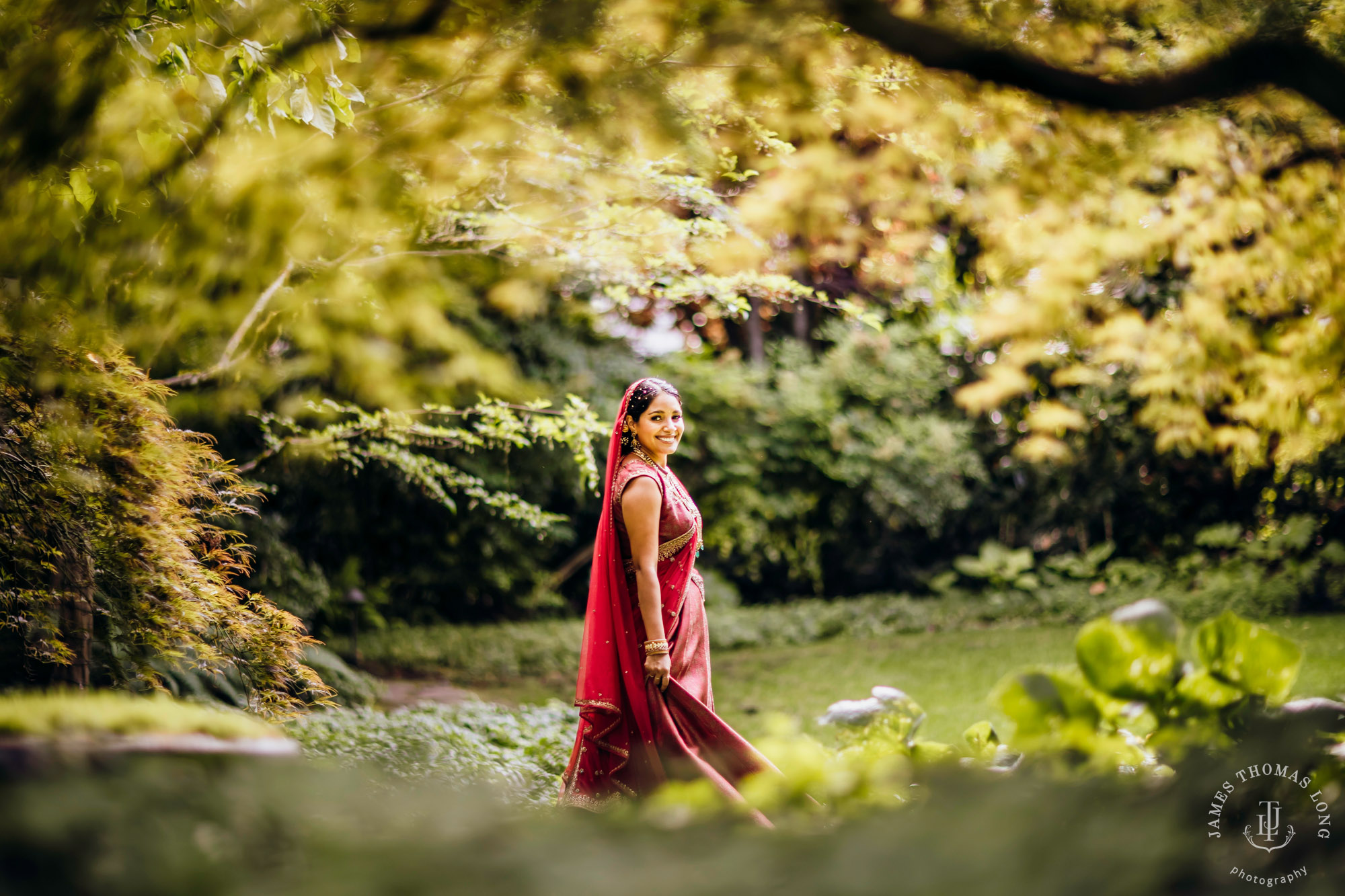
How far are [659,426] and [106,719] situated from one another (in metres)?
2.13

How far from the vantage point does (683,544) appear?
3.18 meters

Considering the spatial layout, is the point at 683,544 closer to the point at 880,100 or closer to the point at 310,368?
the point at 880,100

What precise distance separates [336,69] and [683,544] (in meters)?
2.33

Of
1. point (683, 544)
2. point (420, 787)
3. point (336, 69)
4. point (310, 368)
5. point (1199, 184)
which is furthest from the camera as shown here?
point (310, 368)

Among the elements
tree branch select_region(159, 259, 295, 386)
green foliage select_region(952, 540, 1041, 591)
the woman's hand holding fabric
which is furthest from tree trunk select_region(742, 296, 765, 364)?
the woman's hand holding fabric

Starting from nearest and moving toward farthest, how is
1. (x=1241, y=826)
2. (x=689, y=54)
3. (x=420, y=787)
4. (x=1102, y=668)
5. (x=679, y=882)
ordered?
(x=679, y=882) → (x=420, y=787) → (x=1241, y=826) → (x=1102, y=668) → (x=689, y=54)

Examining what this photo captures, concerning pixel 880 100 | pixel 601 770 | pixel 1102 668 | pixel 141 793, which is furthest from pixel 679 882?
pixel 880 100

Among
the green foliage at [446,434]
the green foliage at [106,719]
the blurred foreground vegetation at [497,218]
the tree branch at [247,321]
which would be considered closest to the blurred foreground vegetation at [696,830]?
the green foliage at [106,719]

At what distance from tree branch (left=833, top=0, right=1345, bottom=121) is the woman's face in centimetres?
Result: 160

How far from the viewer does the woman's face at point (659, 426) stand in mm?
3182

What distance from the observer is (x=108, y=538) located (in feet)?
9.72

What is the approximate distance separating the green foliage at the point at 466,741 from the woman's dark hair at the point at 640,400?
4.65ft

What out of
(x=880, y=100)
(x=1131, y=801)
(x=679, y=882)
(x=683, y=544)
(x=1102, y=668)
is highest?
(x=880, y=100)

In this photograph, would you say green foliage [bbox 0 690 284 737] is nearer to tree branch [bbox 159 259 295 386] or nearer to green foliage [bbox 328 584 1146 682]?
tree branch [bbox 159 259 295 386]
